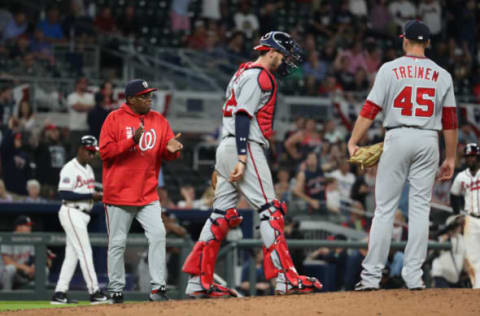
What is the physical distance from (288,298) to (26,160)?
28.0 ft

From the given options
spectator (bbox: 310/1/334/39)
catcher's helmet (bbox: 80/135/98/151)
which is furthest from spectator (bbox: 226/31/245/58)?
catcher's helmet (bbox: 80/135/98/151)

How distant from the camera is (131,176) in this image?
26.4 ft

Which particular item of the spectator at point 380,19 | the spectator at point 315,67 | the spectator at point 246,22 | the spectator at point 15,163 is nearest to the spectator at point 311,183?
the spectator at point 15,163

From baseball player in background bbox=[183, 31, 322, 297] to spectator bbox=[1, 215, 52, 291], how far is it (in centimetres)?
553

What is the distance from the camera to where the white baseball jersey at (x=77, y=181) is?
1116cm

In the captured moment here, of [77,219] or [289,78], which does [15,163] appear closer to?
[77,219]

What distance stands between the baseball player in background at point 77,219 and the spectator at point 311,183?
4609mm

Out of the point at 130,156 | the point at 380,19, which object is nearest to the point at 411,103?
the point at 130,156

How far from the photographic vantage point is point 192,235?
552 inches

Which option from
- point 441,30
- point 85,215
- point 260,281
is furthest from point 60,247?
point 441,30

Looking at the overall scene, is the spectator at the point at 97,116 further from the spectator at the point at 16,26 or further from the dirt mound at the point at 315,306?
the dirt mound at the point at 315,306

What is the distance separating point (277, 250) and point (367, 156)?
1.03 meters

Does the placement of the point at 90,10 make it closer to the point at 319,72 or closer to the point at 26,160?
the point at 319,72

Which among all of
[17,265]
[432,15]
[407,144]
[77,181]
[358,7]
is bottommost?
[17,265]
